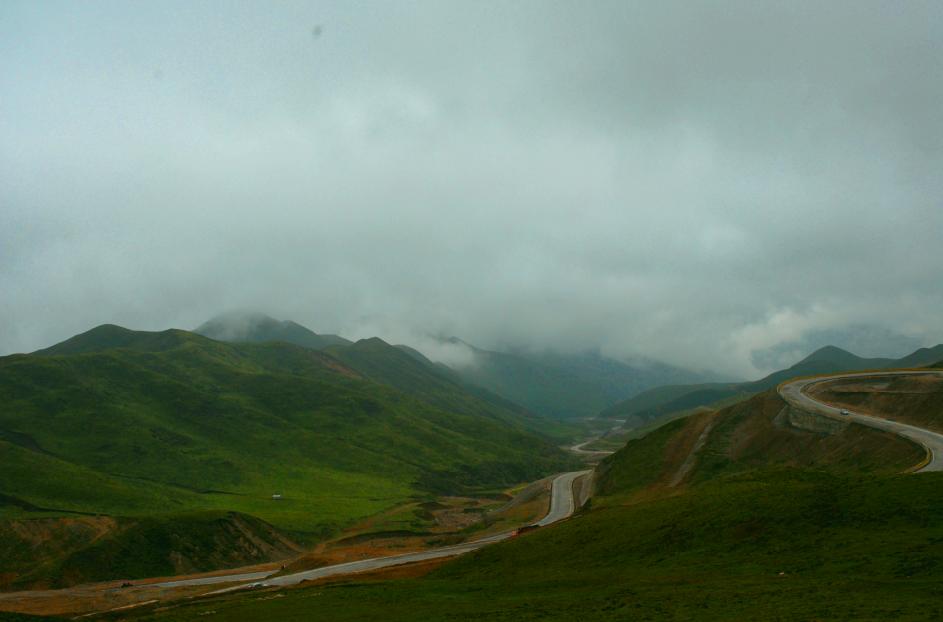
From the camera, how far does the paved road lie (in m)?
→ 66.9

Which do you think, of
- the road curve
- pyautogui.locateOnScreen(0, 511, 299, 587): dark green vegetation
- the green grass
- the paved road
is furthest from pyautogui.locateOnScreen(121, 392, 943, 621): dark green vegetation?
pyautogui.locateOnScreen(0, 511, 299, 587): dark green vegetation

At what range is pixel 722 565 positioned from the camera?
43.9m

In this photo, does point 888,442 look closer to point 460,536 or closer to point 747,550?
point 747,550

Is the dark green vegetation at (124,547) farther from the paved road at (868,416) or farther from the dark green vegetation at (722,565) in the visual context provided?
the paved road at (868,416)

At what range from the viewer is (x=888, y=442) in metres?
75.4

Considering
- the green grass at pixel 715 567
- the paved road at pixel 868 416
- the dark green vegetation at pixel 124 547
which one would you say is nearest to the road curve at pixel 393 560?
the dark green vegetation at pixel 124 547

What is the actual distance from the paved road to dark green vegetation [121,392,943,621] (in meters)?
3.08

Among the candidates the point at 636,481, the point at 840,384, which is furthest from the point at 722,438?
the point at 840,384

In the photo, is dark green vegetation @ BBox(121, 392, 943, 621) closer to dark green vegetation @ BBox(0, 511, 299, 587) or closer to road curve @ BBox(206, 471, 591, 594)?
road curve @ BBox(206, 471, 591, 594)

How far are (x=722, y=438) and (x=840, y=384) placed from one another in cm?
3762

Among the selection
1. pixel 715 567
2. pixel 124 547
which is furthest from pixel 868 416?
pixel 124 547

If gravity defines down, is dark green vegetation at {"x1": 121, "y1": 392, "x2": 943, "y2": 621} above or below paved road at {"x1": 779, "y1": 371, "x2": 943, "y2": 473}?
below

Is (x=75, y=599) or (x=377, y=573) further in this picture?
(x=75, y=599)

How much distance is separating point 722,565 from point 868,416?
222 ft
